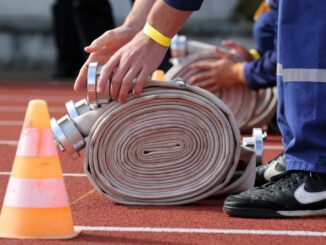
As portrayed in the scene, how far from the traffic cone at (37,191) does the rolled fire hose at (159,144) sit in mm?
630

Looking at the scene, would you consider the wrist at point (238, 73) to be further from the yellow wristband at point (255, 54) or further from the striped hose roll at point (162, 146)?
the striped hose roll at point (162, 146)

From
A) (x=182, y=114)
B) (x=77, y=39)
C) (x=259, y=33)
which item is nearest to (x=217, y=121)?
(x=182, y=114)

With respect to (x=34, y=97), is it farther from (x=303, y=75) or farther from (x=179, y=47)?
(x=303, y=75)

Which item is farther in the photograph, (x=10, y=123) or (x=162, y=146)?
(x=10, y=123)

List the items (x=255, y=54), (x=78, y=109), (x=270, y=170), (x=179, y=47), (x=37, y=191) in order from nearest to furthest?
(x=37, y=191) < (x=78, y=109) < (x=270, y=170) < (x=179, y=47) < (x=255, y=54)

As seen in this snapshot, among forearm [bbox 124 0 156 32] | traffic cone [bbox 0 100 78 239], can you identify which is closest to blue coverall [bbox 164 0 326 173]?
forearm [bbox 124 0 156 32]

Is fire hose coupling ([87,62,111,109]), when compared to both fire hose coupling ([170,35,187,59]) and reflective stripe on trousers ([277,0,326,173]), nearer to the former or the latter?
reflective stripe on trousers ([277,0,326,173])

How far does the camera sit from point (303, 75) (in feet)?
14.6

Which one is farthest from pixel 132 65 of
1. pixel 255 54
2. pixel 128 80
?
pixel 255 54

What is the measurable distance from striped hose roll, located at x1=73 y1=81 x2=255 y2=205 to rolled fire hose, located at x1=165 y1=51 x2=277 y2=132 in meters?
3.01

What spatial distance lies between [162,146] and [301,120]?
25.3 inches

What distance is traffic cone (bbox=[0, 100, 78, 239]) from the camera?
3889 mm

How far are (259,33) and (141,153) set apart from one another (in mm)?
3524

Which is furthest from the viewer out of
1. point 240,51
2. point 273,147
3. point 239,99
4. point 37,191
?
point 240,51
